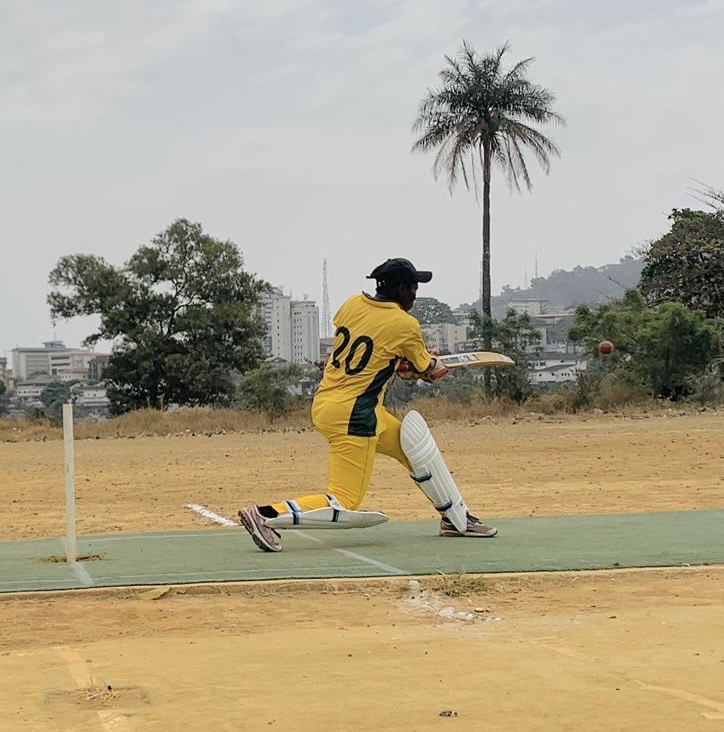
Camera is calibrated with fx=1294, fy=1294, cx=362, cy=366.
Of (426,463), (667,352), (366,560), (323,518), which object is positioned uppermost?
(667,352)

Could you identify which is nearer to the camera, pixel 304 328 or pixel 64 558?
pixel 64 558

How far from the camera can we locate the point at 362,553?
9.62 metres

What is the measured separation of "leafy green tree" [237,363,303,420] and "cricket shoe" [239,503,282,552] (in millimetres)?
28594

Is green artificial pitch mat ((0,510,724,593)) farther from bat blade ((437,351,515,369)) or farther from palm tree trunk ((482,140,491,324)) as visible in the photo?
palm tree trunk ((482,140,491,324))

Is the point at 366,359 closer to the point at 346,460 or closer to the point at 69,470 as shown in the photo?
the point at 346,460

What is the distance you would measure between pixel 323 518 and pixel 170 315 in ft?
128

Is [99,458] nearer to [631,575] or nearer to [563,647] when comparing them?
[631,575]

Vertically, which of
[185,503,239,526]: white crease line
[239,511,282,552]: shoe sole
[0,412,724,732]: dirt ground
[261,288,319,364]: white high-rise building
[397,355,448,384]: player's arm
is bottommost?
[185,503,239,526]: white crease line

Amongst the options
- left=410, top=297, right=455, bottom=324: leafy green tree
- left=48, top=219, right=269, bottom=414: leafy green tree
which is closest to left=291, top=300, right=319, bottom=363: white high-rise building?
left=410, top=297, right=455, bottom=324: leafy green tree

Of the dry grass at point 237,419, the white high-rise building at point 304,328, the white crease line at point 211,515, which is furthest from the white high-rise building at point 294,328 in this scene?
the white crease line at point 211,515

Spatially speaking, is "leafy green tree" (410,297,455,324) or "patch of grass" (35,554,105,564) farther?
"leafy green tree" (410,297,455,324)

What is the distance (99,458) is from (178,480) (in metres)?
6.81

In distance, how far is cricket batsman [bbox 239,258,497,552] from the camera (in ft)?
30.8

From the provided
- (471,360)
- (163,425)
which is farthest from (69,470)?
(163,425)
